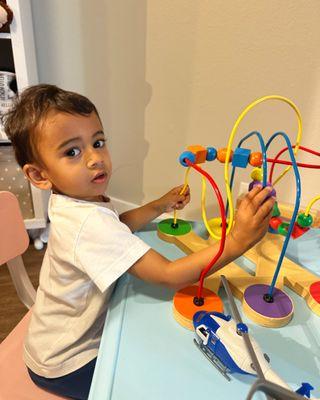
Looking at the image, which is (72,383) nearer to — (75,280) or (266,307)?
(75,280)

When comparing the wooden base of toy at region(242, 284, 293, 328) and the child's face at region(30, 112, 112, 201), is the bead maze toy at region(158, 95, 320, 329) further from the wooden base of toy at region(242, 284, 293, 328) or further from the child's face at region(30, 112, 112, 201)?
the child's face at region(30, 112, 112, 201)

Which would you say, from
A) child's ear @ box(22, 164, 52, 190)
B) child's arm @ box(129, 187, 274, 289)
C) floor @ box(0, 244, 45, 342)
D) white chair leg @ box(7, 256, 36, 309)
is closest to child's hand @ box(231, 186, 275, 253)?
child's arm @ box(129, 187, 274, 289)

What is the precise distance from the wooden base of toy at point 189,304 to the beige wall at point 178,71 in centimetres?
66

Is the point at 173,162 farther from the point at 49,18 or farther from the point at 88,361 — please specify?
the point at 88,361

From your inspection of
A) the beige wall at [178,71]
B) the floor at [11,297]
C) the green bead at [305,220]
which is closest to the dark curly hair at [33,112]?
the green bead at [305,220]

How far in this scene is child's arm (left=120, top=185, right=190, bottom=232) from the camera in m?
0.76

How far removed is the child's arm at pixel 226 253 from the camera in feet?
1.64

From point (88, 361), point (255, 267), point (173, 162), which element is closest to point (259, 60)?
point (173, 162)

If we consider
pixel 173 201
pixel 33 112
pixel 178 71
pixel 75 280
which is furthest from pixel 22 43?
pixel 75 280

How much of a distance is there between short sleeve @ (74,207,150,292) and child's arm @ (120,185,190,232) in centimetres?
22

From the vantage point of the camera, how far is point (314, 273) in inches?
26.4

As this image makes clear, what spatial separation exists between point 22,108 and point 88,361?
0.46 m

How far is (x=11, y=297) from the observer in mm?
1326

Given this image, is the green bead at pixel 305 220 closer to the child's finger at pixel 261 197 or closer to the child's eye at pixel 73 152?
the child's finger at pixel 261 197
